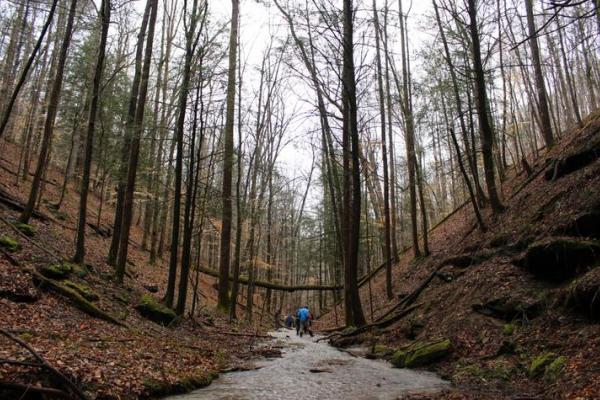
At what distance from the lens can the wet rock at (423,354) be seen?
27.2 ft

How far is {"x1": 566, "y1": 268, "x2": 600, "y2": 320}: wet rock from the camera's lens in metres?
6.03

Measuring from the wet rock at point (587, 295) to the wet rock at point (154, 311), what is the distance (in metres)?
10.1

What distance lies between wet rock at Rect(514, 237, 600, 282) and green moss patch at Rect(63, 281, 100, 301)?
34.3 ft

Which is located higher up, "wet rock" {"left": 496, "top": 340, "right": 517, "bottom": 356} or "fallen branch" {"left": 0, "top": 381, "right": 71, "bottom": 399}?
"wet rock" {"left": 496, "top": 340, "right": 517, "bottom": 356}

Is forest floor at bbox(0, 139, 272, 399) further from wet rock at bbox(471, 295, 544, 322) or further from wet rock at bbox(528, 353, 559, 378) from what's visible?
wet rock at bbox(471, 295, 544, 322)

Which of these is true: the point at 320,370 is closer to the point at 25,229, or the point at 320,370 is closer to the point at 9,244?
the point at 9,244

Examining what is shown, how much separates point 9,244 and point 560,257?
12681mm

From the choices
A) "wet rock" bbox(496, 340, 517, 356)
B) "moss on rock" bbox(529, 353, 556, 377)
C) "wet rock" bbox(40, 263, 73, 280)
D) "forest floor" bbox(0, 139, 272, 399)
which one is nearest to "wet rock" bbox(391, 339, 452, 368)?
"wet rock" bbox(496, 340, 517, 356)

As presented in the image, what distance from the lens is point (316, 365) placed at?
30.0ft

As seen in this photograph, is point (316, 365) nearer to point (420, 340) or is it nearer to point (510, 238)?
point (420, 340)

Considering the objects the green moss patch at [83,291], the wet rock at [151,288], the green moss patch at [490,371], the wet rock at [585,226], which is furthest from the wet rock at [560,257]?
the wet rock at [151,288]

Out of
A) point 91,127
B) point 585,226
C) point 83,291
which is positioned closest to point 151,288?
point 83,291

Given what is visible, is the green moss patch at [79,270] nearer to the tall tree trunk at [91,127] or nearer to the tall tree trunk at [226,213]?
the tall tree trunk at [91,127]

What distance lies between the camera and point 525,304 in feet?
25.2
